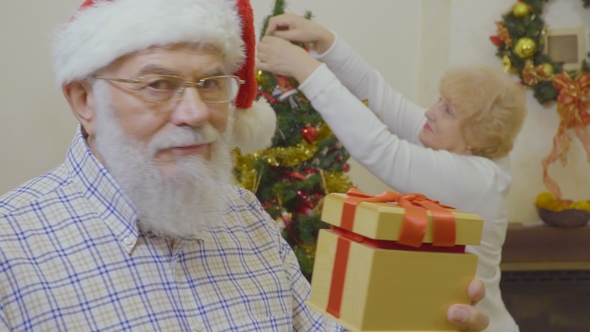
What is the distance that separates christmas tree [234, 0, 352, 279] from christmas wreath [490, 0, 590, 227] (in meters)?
1.35

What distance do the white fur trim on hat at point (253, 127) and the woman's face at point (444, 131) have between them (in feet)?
2.35

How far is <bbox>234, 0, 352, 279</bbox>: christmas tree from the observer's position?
212 centimetres

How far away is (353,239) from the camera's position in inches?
42.6

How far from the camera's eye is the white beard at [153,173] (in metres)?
1.16

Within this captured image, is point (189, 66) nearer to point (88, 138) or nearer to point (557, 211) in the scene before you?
point (88, 138)

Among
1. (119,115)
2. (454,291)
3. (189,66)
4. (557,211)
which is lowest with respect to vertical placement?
(557,211)

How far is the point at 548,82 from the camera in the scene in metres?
3.05

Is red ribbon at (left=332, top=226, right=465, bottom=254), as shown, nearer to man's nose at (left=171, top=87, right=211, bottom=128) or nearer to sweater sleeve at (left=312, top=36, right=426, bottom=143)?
man's nose at (left=171, top=87, right=211, bottom=128)

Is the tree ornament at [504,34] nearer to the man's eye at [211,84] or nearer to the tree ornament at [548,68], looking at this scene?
the tree ornament at [548,68]

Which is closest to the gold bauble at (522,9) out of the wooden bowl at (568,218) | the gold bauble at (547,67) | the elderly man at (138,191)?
the gold bauble at (547,67)

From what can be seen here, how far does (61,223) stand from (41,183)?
0.38 ft

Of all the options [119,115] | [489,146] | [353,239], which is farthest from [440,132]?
[119,115]

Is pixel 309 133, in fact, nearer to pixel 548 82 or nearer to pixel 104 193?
pixel 104 193

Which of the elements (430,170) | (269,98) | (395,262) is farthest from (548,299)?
(395,262)
